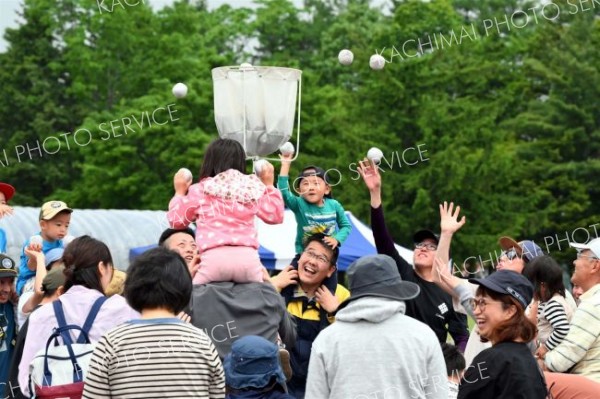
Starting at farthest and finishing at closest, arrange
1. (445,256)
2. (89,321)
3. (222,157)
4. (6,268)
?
(6,268), (445,256), (222,157), (89,321)

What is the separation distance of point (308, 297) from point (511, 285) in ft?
7.29

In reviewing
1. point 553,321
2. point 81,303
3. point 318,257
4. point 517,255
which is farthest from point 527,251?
point 81,303

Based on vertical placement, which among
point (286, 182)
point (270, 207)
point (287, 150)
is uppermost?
point (287, 150)

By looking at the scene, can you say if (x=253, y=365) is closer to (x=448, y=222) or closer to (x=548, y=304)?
(x=448, y=222)

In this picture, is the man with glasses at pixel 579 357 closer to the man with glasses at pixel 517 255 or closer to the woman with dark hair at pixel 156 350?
the man with glasses at pixel 517 255

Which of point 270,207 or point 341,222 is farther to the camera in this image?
point 341,222

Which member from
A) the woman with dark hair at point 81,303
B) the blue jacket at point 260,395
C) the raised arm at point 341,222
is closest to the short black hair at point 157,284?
the blue jacket at point 260,395

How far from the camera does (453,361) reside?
7320 mm

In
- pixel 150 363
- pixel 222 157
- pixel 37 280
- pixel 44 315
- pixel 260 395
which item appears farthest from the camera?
pixel 37 280

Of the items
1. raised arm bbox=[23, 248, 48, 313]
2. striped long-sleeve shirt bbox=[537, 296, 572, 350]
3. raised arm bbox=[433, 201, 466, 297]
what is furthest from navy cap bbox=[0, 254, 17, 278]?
striped long-sleeve shirt bbox=[537, 296, 572, 350]

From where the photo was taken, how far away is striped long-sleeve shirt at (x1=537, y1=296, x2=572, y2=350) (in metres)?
8.02

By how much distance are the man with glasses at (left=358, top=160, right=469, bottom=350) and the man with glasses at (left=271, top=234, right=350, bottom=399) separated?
1.96 ft

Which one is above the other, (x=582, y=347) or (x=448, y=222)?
(x=448, y=222)

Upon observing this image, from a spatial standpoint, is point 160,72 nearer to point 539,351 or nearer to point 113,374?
point 539,351
